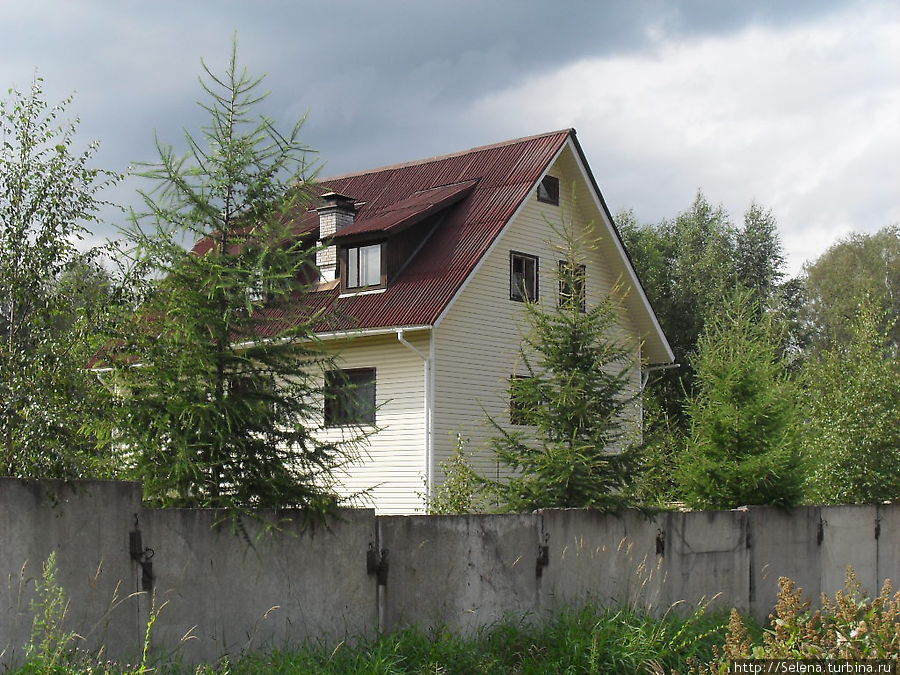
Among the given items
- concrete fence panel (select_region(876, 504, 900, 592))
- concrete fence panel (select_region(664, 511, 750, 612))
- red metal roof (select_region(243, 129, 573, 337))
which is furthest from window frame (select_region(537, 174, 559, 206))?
concrete fence panel (select_region(664, 511, 750, 612))

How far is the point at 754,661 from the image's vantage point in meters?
→ 6.68

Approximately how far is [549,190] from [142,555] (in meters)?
18.6

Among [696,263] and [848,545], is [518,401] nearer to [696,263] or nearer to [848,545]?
[848,545]

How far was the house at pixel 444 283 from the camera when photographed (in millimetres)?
22562

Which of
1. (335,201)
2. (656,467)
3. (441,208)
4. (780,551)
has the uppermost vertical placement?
(335,201)

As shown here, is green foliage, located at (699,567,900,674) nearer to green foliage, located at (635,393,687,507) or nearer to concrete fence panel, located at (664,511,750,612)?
green foliage, located at (635,393,687,507)

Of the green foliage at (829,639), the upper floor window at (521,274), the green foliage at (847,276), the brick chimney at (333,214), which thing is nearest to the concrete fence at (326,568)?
the green foliage at (829,639)

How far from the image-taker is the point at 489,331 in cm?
2422

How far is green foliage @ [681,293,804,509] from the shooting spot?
15.6 metres

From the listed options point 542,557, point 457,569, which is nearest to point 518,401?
point 542,557

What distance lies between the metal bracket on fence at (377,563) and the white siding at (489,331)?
10929 mm

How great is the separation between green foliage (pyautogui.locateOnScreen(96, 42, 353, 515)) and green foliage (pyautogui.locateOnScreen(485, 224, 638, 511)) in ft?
11.2

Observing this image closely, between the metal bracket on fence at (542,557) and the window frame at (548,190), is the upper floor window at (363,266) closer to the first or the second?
the window frame at (548,190)

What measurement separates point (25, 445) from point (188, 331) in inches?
64.8
